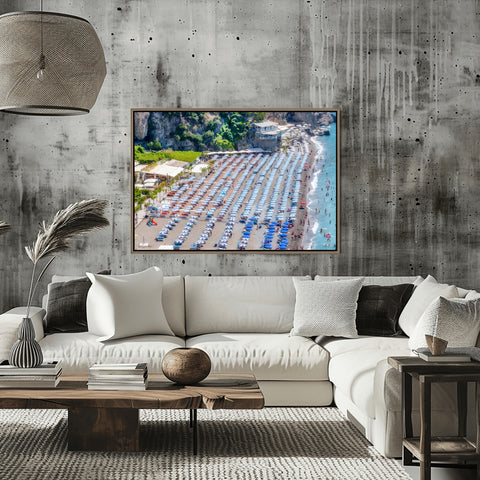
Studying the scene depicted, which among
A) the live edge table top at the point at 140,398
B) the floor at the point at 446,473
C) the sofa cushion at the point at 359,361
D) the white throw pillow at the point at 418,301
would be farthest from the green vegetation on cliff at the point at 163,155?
the floor at the point at 446,473

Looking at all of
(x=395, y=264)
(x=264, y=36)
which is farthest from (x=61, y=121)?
(x=395, y=264)

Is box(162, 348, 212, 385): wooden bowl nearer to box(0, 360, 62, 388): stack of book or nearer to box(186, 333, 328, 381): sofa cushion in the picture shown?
box(0, 360, 62, 388): stack of book

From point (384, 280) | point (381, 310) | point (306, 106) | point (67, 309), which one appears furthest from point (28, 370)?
point (306, 106)

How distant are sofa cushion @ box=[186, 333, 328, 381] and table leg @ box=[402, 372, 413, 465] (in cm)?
113

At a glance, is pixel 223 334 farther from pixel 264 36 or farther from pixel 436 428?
pixel 264 36

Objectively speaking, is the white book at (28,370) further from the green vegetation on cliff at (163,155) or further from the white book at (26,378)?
the green vegetation on cliff at (163,155)

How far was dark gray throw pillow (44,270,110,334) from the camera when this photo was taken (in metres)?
4.76

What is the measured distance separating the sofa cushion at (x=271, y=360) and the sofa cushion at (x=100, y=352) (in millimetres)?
309

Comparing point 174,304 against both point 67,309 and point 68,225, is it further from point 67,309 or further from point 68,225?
point 68,225

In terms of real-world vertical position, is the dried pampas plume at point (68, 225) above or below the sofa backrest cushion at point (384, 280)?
above

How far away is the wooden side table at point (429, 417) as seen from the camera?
297 centimetres

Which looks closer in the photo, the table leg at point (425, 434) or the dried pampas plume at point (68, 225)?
the table leg at point (425, 434)

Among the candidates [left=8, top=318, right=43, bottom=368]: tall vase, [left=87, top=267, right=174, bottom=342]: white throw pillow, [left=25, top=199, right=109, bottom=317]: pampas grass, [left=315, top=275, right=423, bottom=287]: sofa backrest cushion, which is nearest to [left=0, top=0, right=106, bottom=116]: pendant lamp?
[left=25, top=199, right=109, bottom=317]: pampas grass

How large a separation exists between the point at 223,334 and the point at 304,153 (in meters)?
1.61
